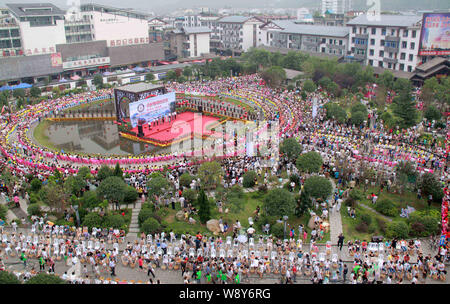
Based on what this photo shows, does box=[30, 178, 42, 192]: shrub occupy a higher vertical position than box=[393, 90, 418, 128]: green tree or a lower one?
lower

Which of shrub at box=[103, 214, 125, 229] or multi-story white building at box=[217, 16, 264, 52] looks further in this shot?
multi-story white building at box=[217, 16, 264, 52]

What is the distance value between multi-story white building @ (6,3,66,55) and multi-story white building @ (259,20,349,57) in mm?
46222

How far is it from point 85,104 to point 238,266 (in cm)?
4866

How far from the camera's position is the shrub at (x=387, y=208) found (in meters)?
25.7

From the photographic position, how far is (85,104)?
61.1 meters

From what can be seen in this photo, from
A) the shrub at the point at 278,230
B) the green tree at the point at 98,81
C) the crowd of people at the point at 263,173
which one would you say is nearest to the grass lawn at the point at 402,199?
the crowd of people at the point at 263,173

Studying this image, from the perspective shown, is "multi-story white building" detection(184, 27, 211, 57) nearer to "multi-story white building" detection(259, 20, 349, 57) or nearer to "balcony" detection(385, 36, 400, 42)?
"multi-story white building" detection(259, 20, 349, 57)

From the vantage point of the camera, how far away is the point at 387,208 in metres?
25.8

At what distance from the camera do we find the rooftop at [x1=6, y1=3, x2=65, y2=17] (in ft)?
239

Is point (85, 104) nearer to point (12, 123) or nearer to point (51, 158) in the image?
point (12, 123)

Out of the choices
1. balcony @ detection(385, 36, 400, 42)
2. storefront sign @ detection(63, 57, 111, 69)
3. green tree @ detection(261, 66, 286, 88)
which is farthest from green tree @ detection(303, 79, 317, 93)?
storefront sign @ detection(63, 57, 111, 69)

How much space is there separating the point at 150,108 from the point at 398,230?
32.3 metres

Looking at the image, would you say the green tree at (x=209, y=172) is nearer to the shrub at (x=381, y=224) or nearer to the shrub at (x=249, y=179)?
the shrub at (x=249, y=179)

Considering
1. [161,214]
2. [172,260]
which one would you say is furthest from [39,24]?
[172,260]
